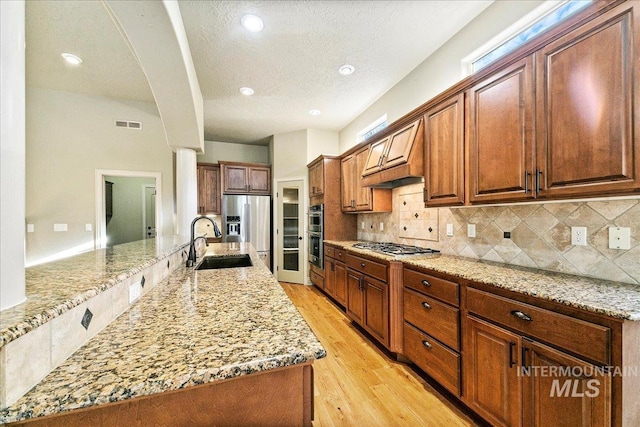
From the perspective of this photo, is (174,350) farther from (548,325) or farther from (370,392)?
(370,392)

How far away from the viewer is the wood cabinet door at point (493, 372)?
1.36m

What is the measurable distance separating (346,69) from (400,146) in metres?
1.17

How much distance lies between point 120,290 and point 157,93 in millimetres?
2404

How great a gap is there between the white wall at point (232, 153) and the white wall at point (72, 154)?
130 centimetres

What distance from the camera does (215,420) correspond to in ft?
2.26

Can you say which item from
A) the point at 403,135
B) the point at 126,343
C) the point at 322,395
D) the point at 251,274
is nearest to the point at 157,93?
the point at 251,274

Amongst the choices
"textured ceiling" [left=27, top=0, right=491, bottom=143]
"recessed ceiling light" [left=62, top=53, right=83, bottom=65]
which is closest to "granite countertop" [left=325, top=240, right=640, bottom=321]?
"textured ceiling" [left=27, top=0, right=491, bottom=143]

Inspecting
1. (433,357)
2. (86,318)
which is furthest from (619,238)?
(86,318)

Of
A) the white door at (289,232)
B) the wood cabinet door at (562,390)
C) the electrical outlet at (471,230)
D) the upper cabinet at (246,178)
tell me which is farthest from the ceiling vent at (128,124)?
the wood cabinet door at (562,390)

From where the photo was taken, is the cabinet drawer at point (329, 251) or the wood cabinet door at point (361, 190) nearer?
the wood cabinet door at point (361, 190)

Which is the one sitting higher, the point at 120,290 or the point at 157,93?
the point at 157,93

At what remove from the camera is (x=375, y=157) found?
9.97 ft

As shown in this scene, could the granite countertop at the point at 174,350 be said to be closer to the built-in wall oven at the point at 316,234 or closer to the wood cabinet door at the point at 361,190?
the wood cabinet door at the point at 361,190

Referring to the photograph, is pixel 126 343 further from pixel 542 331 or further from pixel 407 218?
pixel 407 218
